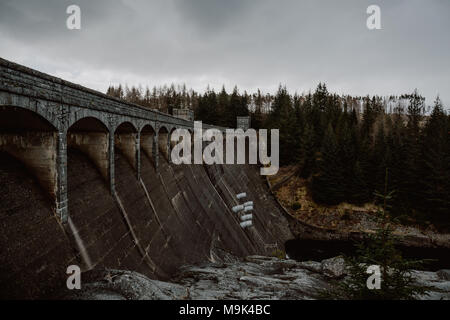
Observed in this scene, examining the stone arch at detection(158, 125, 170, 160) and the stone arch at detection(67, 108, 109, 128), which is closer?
the stone arch at detection(67, 108, 109, 128)

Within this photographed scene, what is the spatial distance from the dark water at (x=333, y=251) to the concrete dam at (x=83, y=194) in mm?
14674

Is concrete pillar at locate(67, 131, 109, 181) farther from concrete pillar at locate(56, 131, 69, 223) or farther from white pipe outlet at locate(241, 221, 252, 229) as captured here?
white pipe outlet at locate(241, 221, 252, 229)

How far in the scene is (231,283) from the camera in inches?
428

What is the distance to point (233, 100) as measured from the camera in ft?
193

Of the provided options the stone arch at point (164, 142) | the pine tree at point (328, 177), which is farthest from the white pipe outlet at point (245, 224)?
the pine tree at point (328, 177)

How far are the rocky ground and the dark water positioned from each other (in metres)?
14.7

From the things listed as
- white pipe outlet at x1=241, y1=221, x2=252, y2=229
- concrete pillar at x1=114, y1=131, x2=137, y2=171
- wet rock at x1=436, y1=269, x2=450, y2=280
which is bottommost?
wet rock at x1=436, y1=269, x2=450, y2=280

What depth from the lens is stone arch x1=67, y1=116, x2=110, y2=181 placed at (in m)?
11.6

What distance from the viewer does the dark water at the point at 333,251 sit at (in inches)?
1110

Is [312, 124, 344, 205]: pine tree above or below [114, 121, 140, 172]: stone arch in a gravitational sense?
below

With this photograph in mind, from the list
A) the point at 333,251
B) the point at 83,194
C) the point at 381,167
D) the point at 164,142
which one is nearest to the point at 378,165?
the point at 381,167

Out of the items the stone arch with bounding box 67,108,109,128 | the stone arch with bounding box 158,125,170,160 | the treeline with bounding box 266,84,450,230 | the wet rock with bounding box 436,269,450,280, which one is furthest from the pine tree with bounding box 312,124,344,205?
the stone arch with bounding box 67,108,109,128
